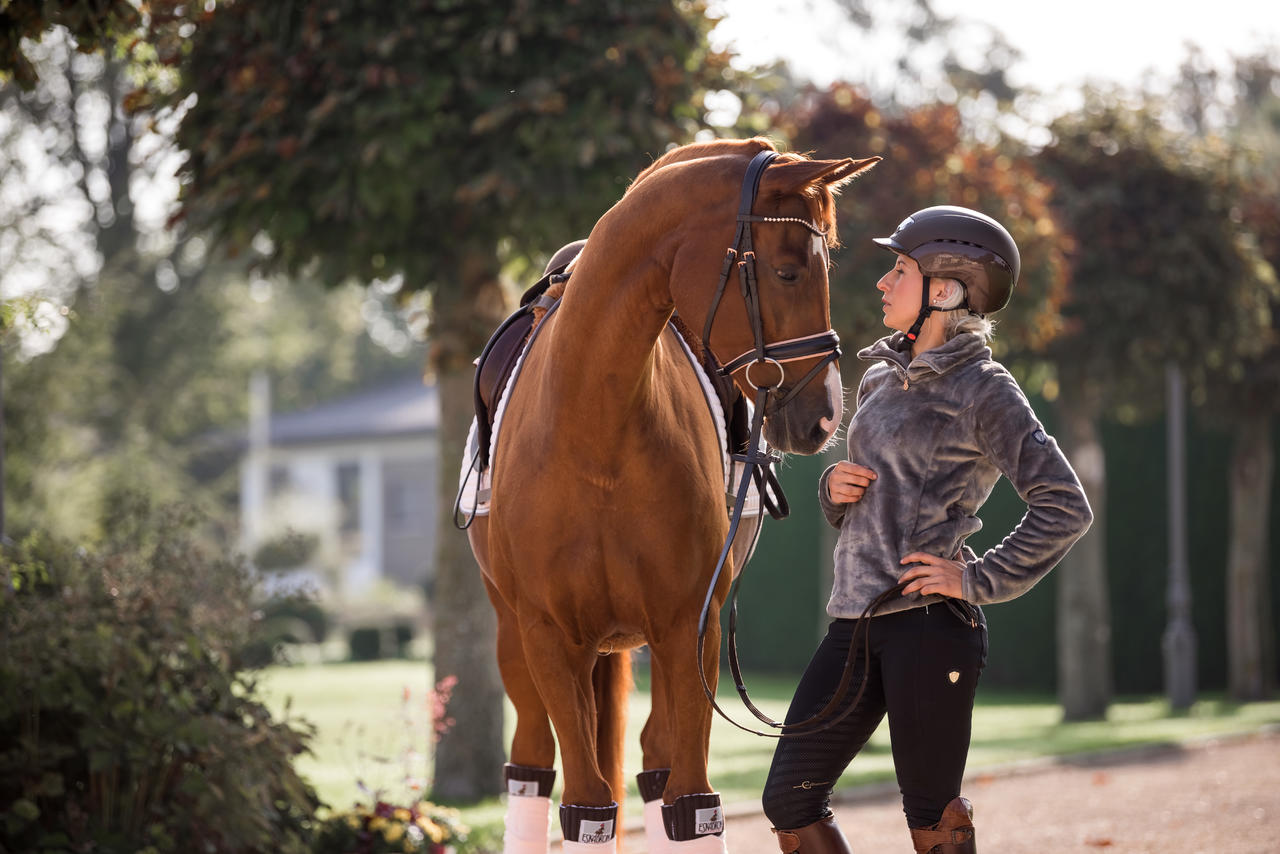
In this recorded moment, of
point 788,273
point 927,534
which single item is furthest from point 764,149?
point 927,534

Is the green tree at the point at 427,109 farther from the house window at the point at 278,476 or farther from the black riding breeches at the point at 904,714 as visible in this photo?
the house window at the point at 278,476

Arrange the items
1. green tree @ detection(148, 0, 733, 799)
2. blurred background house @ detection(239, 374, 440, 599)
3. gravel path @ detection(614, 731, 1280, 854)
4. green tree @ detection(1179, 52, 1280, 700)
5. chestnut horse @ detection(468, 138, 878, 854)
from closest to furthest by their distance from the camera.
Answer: chestnut horse @ detection(468, 138, 878, 854)
green tree @ detection(148, 0, 733, 799)
gravel path @ detection(614, 731, 1280, 854)
green tree @ detection(1179, 52, 1280, 700)
blurred background house @ detection(239, 374, 440, 599)

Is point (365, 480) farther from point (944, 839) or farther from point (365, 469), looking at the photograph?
point (944, 839)

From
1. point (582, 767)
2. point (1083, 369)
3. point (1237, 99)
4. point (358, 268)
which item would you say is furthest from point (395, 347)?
point (582, 767)

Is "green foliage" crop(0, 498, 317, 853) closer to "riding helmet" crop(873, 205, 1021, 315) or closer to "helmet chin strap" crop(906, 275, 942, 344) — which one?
"helmet chin strap" crop(906, 275, 942, 344)

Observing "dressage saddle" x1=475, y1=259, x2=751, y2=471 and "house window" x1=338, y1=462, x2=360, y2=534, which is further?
"house window" x1=338, y1=462, x2=360, y2=534

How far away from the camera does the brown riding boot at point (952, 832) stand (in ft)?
9.03

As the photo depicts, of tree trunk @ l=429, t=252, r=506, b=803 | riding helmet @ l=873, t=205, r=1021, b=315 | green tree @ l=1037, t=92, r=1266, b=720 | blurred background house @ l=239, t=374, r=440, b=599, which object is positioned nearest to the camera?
riding helmet @ l=873, t=205, r=1021, b=315

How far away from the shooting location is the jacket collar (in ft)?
9.22

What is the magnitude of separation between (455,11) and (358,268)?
4.56ft

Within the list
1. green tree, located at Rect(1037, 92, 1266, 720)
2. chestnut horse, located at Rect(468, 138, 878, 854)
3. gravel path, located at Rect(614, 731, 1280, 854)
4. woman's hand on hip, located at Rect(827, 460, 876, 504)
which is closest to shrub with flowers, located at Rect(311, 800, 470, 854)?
gravel path, located at Rect(614, 731, 1280, 854)

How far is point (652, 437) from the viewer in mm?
3191

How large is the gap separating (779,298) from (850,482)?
18.4 inches

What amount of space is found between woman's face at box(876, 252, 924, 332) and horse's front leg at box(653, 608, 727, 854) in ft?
2.94
